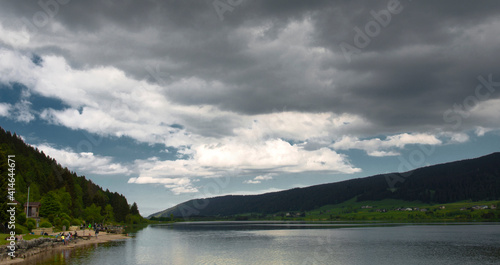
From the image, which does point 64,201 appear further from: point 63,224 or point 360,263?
point 360,263

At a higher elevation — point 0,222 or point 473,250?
point 0,222

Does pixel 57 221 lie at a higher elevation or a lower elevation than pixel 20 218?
lower

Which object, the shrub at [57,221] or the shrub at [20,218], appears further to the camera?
the shrub at [57,221]

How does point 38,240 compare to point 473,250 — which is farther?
point 473,250

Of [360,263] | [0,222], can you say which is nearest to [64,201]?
[0,222]

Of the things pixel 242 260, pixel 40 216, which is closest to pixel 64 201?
pixel 40 216

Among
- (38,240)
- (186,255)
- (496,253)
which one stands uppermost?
(38,240)

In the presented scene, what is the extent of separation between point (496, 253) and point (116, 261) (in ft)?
270

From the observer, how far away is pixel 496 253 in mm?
83750

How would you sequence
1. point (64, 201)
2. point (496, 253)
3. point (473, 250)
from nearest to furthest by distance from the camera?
point (496, 253) → point (473, 250) → point (64, 201)

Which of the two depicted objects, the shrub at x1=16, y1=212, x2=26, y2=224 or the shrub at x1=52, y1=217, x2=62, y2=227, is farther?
the shrub at x1=52, y1=217, x2=62, y2=227

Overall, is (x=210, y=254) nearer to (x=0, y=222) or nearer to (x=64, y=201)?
(x=0, y=222)

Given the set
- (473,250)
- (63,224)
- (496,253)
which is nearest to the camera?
(496,253)

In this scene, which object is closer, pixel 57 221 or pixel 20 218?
pixel 20 218
